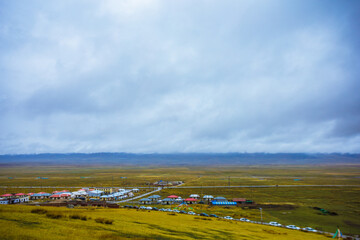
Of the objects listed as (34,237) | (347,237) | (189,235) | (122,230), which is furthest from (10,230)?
(347,237)

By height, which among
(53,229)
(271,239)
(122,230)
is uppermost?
(53,229)

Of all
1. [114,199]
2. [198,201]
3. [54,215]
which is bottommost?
[114,199]

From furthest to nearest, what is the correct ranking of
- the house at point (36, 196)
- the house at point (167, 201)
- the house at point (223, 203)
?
the house at point (36, 196) → the house at point (167, 201) → the house at point (223, 203)

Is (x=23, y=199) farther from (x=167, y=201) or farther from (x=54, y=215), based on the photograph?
(x=54, y=215)

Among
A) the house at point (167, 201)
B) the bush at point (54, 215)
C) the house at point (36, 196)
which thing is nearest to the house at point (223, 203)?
the house at point (167, 201)

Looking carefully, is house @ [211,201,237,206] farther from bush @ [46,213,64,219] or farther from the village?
bush @ [46,213,64,219]

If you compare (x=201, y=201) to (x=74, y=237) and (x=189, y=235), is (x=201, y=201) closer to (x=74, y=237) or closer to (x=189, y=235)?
(x=189, y=235)

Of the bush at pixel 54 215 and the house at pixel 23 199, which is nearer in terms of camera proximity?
the bush at pixel 54 215

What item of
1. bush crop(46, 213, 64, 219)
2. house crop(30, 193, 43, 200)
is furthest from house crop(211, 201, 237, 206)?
house crop(30, 193, 43, 200)

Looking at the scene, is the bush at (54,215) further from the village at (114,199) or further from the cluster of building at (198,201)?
the cluster of building at (198,201)

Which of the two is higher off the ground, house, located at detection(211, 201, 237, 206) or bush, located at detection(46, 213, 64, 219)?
bush, located at detection(46, 213, 64, 219)

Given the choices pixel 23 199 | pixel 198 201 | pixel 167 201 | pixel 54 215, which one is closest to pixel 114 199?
pixel 167 201
